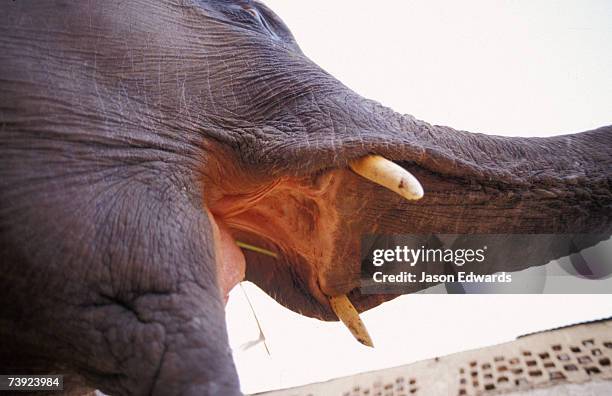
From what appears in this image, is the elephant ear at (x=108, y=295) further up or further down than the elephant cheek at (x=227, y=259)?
further up

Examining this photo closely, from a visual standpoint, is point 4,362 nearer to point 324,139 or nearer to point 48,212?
point 48,212

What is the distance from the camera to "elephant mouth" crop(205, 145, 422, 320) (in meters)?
1.08

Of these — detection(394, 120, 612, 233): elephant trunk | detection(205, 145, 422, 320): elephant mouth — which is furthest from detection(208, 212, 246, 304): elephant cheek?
detection(394, 120, 612, 233): elephant trunk

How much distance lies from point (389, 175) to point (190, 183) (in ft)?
1.11

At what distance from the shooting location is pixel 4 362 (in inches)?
33.9

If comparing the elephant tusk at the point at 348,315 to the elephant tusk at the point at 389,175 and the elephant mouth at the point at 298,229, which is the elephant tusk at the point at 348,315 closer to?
the elephant mouth at the point at 298,229

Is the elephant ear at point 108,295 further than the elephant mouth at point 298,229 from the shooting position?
No

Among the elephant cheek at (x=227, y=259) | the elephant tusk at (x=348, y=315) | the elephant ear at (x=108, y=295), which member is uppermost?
the elephant ear at (x=108, y=295)

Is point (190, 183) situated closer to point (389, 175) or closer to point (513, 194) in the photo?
point (389, 175)

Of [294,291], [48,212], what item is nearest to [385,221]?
[294,291]

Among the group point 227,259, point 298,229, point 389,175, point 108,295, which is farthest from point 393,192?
point 108,295

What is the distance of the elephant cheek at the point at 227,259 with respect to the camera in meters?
1.12

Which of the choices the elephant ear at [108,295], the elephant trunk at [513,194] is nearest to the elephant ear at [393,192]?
the elephant trunk at [513,194]

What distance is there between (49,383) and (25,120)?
43 centimetres
